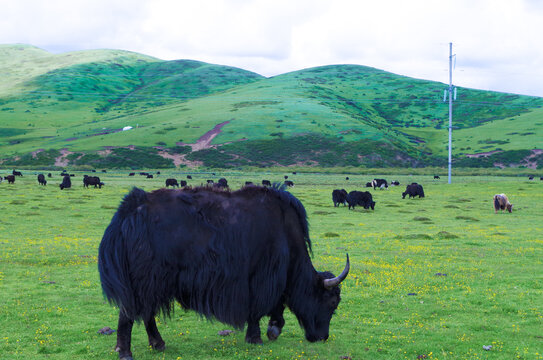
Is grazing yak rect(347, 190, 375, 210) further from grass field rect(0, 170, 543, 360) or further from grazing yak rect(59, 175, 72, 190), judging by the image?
grazing yak rect(59, 175, 72, 190)

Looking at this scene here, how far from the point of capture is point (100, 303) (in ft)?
34.9

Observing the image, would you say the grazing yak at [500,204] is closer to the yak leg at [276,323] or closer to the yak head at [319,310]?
the yak head at [319,310]

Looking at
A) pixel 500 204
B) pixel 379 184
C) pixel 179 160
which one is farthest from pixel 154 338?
pixel 179 160

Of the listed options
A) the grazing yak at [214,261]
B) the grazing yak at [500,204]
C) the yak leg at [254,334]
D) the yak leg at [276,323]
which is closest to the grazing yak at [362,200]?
the grazing yak at [500,204]

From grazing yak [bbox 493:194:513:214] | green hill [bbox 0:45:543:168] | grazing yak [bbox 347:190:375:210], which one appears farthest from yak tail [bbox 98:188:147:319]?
green hill [bbox 0:45:543:168]

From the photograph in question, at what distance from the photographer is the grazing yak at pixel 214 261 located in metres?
7.11

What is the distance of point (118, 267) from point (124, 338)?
1.09 m

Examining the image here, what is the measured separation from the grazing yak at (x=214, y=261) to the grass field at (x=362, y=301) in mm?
709

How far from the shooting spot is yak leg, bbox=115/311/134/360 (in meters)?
7.16

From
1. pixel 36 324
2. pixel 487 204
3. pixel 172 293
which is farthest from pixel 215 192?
pixel 487 204

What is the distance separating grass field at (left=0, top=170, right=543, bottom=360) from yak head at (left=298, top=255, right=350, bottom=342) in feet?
0.68

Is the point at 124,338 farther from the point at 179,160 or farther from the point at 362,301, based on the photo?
the point at 179,160

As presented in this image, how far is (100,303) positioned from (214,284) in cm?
453

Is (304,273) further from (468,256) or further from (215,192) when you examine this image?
(468,256)
